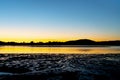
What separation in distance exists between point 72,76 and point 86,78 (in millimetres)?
1323

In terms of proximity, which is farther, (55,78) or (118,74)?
(118,74)

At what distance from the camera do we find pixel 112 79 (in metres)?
17.8

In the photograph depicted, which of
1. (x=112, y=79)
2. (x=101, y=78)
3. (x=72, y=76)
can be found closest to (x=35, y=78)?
(x=72, y=76)

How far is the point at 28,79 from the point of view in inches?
640

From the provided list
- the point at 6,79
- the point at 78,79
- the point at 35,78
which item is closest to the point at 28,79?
the point at 35,78

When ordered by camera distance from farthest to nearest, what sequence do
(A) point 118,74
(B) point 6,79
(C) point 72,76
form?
1. (A) point 118,74
2. (C) point 72,76
3. (B) point 6,79

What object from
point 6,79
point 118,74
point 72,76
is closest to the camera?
point 6,79

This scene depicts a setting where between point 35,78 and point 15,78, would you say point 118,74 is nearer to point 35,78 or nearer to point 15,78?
point 35,78

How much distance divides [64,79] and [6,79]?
446cm

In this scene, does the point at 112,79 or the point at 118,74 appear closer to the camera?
the point at 112,79

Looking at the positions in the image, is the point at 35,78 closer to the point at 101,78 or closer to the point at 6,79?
the point at 6,79

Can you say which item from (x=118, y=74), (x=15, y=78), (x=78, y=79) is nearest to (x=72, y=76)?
(x=78, y=79)

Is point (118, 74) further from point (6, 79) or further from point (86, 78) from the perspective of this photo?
point (6, 79)

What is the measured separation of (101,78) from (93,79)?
0.65 meters
